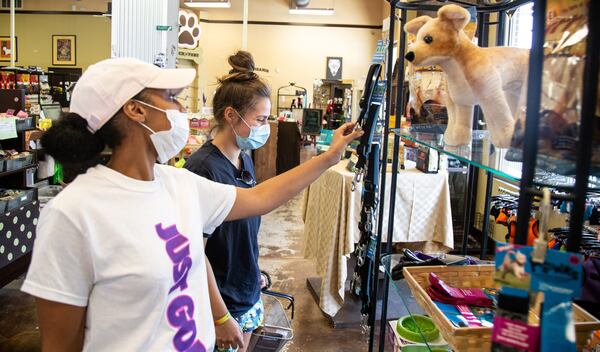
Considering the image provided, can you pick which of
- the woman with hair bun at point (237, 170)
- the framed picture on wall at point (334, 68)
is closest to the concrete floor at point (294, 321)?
the woman with hair bun at point (237, 170)

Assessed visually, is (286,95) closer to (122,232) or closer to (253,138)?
(253,138)

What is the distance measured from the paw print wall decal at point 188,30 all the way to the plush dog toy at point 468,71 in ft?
37.2

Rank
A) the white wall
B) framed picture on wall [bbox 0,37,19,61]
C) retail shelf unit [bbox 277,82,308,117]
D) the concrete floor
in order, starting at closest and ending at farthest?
the concrete floor
the white wall
retail shelf unit [bbox 277,82,308,117]
framed picture on wall [bbox 0,37,19,61]

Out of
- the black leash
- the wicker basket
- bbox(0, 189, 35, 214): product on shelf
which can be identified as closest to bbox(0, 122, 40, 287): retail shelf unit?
bbox(0, 189, 35, 214): product on shelf

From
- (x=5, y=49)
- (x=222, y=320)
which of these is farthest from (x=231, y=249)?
(x=5, y=49)

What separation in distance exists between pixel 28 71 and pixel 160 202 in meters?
7.67

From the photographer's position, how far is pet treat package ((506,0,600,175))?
638mm

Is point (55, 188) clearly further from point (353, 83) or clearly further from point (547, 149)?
point (353, 83)

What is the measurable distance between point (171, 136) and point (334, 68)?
1192cm

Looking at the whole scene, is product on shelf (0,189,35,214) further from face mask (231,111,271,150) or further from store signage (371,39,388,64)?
store signage (371,39,388,64)

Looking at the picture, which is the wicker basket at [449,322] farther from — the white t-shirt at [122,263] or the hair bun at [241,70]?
the hair bun at [241,70]

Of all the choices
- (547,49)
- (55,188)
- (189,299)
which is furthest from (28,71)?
(547,49)

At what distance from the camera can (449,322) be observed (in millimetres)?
1067

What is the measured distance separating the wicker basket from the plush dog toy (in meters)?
0.36
